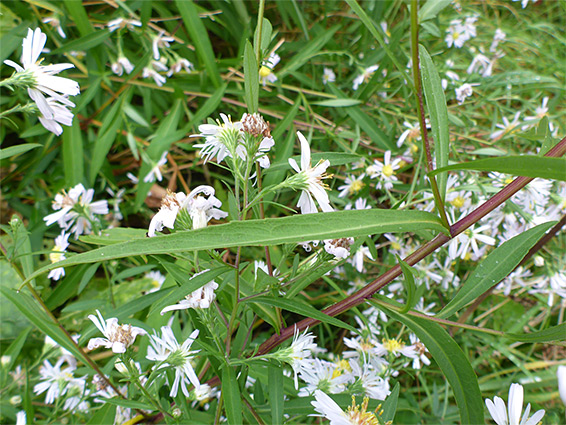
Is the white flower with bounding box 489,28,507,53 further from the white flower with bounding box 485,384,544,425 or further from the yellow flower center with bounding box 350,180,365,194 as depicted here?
the white flower with bounding box 485,384,544,425

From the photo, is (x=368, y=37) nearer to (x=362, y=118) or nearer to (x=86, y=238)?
(x=362, y=118)

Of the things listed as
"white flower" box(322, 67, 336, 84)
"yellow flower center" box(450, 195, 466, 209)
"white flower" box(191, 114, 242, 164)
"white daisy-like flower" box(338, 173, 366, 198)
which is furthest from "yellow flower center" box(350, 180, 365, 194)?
"white flower" box(191, 114, 242, 164)

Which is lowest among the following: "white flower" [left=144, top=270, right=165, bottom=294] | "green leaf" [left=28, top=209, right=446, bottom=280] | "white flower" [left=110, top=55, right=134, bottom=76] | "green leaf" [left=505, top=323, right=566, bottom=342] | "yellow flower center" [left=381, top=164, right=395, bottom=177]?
"white flower" [left=144, top=270, right=165, bottom=294]

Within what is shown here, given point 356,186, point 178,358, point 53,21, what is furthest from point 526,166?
point 53,21

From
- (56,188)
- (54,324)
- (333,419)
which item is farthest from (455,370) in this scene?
(56,188)

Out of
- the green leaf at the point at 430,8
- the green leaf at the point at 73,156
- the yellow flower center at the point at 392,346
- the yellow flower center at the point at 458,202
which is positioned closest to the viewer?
the green leaf at the point at 430,8

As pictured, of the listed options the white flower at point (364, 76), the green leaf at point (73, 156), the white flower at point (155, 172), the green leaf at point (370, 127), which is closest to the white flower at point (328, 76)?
the white flower at point (364, 76)

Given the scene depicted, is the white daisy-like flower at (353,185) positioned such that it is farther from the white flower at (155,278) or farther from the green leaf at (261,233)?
the green leaf at (261,233)
